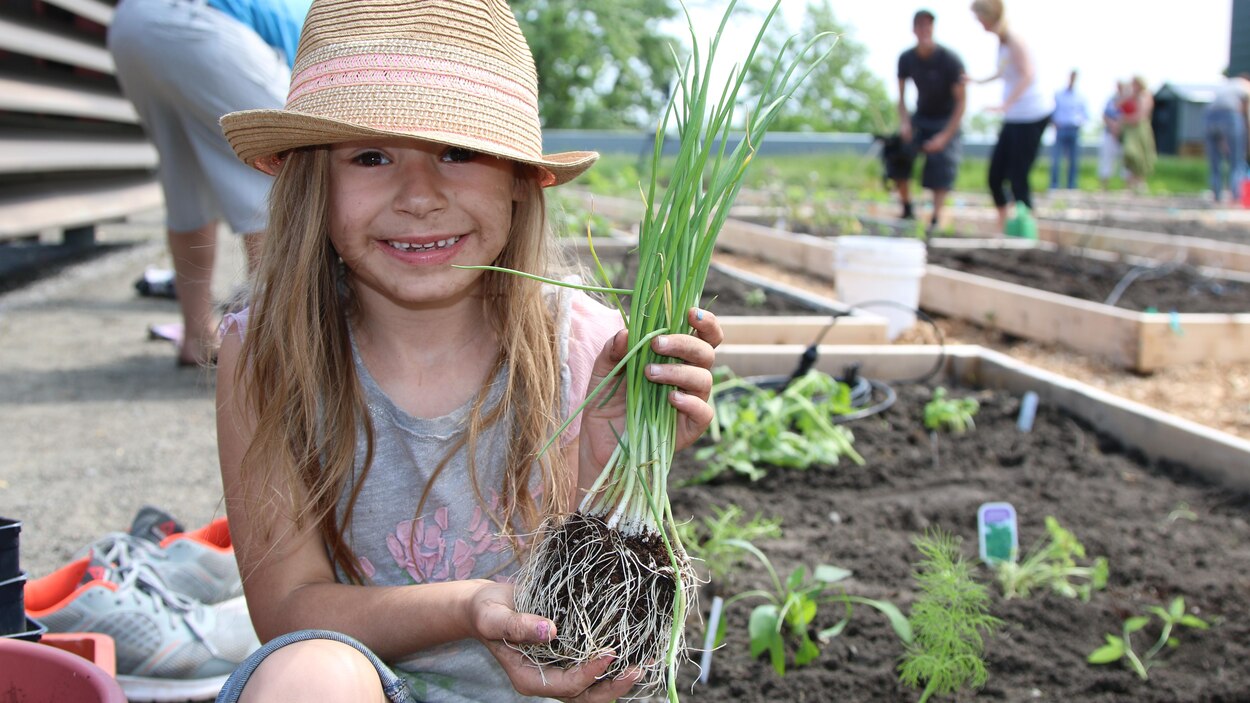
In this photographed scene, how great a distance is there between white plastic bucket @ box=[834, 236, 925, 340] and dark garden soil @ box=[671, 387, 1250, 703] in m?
1.14

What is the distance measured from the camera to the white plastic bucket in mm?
4770

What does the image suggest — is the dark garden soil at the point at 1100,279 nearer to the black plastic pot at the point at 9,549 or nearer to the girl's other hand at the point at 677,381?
the girl's other hand at the point at 677,381

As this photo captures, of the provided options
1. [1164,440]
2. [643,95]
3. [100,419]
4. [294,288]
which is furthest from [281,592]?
[643,95]

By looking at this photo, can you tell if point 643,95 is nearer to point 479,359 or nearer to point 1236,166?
point 1236,166

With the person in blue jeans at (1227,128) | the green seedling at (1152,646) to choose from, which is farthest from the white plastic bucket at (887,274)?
the person in blue jeans at (1227,128)

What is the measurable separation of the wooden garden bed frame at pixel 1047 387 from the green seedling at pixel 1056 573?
2.75 feet

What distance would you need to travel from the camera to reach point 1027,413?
342 cm

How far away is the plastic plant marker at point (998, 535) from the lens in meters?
2.43

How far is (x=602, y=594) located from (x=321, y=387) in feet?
1.87

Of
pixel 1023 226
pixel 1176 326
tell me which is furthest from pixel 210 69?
pixel 1023 226

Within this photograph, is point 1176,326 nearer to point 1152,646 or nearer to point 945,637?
point 1152,646

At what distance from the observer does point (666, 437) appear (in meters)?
1.45

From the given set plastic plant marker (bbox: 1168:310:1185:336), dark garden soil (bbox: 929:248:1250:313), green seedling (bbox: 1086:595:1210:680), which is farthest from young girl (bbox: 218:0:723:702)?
dark garden soil (bbox: 929:248:1250:313)

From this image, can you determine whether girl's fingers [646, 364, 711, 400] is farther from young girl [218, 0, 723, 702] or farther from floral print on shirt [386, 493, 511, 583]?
floral print on shirt [386, 493, 511, 583]
